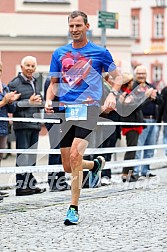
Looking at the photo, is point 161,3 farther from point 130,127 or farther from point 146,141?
point 130,127

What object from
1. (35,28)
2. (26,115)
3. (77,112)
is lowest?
(26,115)

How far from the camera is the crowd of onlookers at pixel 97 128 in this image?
36.6ft

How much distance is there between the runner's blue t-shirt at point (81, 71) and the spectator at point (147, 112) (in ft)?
17.1

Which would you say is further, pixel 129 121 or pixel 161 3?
pixel 161 3

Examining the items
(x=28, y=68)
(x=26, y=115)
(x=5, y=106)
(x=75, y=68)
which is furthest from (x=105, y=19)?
(x=75, y=68)

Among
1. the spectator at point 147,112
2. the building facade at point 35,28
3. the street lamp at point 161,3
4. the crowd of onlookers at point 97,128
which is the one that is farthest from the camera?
the street lamp at point 161,3

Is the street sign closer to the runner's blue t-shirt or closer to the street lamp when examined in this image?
the runner's blue t-shirt

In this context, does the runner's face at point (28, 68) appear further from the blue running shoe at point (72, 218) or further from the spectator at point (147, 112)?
the blue running shoe at point (72, 218)

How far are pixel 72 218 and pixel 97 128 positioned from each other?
13.3ft

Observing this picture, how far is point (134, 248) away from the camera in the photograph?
688cm

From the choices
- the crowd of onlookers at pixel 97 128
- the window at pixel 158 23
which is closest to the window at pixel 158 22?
the window at pixel 158 23

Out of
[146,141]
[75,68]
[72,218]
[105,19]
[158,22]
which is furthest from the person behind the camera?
[158,22]

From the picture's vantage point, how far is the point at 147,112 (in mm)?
14484

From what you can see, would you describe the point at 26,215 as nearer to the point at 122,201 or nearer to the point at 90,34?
the point at 122,201
